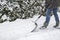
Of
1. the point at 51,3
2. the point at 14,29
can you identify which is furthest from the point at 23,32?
the point at 51,3

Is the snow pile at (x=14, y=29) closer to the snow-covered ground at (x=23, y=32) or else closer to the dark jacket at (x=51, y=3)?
the snow-covered ground at (x=23, y=32)

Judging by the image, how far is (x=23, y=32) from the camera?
715cm

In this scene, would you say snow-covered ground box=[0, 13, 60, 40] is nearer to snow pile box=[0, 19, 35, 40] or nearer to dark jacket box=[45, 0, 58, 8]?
snow pile box=[0, 19, 35, 40]

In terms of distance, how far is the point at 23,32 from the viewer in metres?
7.15

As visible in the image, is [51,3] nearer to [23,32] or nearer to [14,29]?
[23,32]

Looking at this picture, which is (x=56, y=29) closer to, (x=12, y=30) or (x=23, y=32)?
(x=23, y=32)

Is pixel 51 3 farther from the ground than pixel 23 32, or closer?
farther from the ground

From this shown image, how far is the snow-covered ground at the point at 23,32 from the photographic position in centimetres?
621

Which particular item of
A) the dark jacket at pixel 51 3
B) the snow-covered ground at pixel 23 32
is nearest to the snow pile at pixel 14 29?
the snow-covered ground at pixel 23 32

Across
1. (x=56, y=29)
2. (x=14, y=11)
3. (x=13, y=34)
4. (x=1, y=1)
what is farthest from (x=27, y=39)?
(x=1, y=1)

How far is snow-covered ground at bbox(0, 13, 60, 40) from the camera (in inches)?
245

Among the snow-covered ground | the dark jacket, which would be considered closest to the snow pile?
the snow-covered ground

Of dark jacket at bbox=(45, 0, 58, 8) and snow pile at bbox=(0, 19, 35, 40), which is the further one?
dark jacket at bbox=(45, 0, 58, 8)

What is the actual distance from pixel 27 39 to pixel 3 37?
43.4 inches
